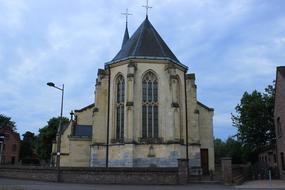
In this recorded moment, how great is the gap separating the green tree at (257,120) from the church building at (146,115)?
1323 centimetres

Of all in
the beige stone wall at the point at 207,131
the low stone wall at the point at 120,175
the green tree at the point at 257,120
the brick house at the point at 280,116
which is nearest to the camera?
the low stone wall at the point at 120,175

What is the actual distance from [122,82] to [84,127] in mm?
8684

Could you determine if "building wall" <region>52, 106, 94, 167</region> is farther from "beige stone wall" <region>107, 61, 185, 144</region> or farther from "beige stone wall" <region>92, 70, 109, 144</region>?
"beige stone wall" <region>107, 61, 185, 144</region>

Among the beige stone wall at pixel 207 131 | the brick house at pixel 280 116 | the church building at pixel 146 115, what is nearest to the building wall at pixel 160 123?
the church building at pixel 146 115

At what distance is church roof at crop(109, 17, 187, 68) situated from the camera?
93.5ft

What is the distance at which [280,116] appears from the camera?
28.9m

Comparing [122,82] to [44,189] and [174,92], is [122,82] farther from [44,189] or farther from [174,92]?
[44,189]

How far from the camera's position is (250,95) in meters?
43.8

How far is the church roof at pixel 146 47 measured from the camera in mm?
28484

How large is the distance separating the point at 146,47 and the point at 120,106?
597 centimetres

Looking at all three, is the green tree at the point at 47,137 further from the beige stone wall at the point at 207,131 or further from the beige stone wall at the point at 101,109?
the beige stone wall at the point at 207,131

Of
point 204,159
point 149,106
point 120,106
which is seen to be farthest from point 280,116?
point 120,106

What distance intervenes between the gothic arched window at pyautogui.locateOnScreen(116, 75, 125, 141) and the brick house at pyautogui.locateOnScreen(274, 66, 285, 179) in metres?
13.8

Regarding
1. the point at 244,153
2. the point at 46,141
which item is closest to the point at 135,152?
the point at 244,153
